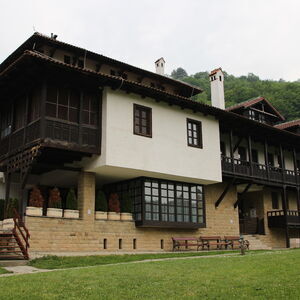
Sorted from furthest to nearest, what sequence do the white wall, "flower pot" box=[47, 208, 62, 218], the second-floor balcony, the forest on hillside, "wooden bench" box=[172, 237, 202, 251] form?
the forest on hillside < the second-floor balcony < "wooden bench" box=[172, 237, 202, 251] < the white wall < "flower pot" box=[47, 208, 62, 218]

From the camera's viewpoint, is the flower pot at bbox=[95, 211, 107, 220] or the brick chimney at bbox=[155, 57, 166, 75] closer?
the flower pot at bbox=[95, 211, 107, 220]

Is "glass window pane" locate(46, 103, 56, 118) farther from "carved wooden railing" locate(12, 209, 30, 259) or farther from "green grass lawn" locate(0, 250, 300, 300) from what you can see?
"green grass lawn" locate(0, 250, 300, 300)

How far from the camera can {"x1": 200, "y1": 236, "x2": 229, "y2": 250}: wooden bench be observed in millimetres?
Answer: 23922

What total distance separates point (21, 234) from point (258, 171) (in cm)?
1643

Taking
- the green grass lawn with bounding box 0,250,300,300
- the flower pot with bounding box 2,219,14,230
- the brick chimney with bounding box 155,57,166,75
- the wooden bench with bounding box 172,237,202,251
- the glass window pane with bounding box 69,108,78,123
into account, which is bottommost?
the green grass lawn with bounding box 0,250,300,300

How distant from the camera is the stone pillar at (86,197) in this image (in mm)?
20453

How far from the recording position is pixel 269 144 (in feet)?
101

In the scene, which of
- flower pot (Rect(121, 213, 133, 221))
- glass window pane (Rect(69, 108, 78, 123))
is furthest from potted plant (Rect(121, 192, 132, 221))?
glass window pane (Rect(69, 108, 78, 123))

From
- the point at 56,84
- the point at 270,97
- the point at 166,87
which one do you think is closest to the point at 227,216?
the point at 166,87

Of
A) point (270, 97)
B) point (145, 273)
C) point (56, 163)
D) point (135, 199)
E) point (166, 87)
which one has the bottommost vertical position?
point (145, 273)

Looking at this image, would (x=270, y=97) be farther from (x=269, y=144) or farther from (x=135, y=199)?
(x=135, y=199)

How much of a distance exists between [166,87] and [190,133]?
4831mm

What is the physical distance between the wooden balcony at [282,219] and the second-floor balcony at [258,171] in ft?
7.01

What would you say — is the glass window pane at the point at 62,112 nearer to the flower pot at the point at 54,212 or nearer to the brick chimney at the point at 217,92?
the flower pot at the point at 54,212
